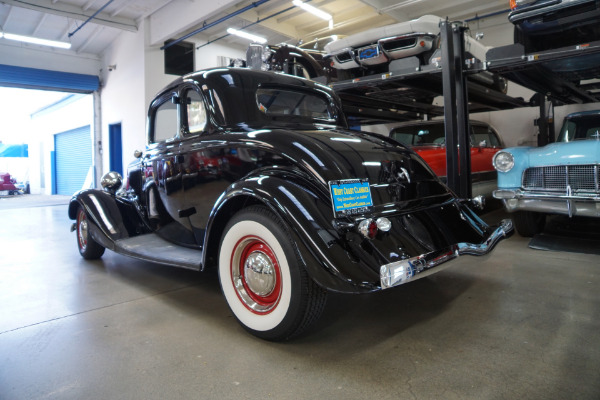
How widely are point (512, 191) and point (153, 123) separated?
12.5 ft

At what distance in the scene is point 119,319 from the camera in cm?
251

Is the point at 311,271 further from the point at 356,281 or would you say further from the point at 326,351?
the point at 326,351

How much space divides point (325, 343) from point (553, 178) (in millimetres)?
3310

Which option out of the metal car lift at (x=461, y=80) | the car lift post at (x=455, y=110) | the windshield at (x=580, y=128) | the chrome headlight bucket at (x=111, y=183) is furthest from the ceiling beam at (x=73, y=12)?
the windshield at (x=580, y=128)

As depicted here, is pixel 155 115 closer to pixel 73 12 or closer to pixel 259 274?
pixel 259 274

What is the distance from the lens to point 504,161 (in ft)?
14.2

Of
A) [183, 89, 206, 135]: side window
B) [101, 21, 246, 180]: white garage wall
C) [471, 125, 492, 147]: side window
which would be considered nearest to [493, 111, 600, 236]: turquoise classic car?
[471, 125, 492, 147]: side window

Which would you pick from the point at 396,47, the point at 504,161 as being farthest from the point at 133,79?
the point at 504,161

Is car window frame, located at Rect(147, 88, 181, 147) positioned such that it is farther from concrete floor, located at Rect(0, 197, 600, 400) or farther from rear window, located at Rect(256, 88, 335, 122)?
concrete floor, located at Rect(0, 197, 600, 400)

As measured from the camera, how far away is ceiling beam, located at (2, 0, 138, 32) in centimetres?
915

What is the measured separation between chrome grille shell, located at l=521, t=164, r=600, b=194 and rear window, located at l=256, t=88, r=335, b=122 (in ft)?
7.82

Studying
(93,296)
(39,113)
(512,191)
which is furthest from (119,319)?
(39,113)

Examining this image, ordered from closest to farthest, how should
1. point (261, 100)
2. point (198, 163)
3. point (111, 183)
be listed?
point (198, 163)
point (261, 100)
point (111, 183)

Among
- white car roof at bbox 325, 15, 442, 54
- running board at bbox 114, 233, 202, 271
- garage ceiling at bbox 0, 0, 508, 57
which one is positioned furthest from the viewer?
garage ceiling at bbox 0, 0, 508, 57
